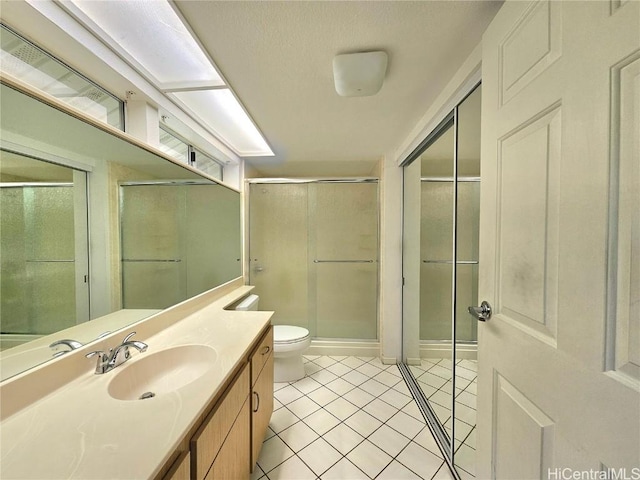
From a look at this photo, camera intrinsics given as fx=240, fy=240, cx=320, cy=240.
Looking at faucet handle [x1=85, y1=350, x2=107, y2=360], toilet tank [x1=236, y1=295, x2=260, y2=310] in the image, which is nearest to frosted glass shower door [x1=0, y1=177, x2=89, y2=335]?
faucet handle [x1=85, y1=350, x2=107, y2=360]

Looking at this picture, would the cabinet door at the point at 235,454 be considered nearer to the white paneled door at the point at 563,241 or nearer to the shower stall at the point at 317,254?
the white paneled door at the point at 563,241

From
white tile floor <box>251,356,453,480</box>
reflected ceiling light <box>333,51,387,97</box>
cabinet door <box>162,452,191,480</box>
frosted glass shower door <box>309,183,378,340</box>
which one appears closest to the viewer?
cabinet door <box>162,452,191,480</box>

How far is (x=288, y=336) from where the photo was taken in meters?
2.12

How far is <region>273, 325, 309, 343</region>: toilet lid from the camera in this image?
2053 mm

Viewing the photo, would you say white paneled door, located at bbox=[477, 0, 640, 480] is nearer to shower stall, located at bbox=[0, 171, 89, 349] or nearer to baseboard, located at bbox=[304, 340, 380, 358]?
shower stall, located at bbox=[0, 171, 89, 349]

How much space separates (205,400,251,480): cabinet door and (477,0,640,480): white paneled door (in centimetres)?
95

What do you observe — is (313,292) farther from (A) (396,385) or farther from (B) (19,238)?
(B) (19,238)

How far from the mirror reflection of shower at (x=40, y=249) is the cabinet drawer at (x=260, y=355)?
729 mm

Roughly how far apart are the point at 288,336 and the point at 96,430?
157cm

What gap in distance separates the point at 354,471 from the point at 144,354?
1.25 metres

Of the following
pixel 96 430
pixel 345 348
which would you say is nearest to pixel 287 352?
pixel 345 348

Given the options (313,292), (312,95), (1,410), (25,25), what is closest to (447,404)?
(313,292)

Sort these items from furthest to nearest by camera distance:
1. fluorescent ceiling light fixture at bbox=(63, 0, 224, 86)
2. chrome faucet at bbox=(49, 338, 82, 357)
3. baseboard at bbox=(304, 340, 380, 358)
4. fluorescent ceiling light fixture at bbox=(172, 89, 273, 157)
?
baseboard at bbox=(304, 340, 380, 358), fluorescent ceiling light fixture at bbox=(172, 89, 273, 157), fluorescent ceiling light fixture at bbox=(63, 0, 224, 86), chrome faucet at bbox=(49, 338, 82, 357)

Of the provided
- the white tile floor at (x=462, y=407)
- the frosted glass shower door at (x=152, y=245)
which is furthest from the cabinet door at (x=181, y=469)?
the white tile floor at (x=462, y=407)
